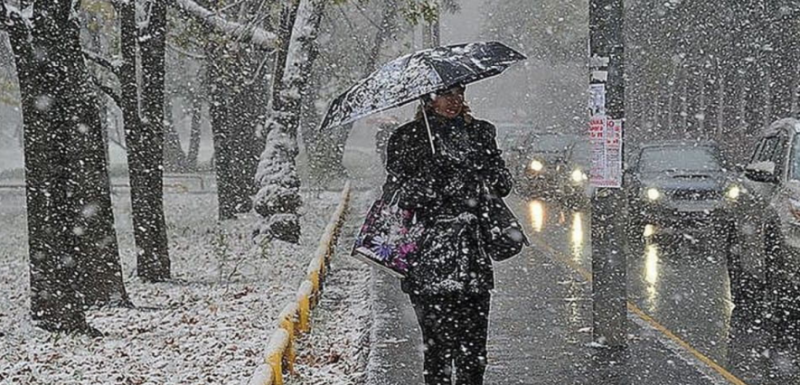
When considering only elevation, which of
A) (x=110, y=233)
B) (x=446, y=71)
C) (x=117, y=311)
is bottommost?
(x=117, y=311)

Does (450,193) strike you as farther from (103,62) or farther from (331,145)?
(331,145)

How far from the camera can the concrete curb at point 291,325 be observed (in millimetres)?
6648

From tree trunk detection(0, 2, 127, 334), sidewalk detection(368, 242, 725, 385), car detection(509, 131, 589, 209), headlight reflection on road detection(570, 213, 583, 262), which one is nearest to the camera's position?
sidewalk detection(368, 242, 725, 385)

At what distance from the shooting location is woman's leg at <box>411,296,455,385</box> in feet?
18.5

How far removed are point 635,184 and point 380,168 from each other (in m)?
24.4

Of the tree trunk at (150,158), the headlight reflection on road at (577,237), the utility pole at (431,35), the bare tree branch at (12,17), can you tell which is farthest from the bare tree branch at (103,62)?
the utility pole at (431,35)

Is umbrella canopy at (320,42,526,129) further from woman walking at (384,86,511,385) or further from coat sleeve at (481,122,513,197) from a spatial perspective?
coat sleeve at (481,122,513,197)

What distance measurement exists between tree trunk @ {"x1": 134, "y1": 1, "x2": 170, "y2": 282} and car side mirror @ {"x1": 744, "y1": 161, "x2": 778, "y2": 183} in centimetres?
679

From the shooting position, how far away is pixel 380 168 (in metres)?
41.0

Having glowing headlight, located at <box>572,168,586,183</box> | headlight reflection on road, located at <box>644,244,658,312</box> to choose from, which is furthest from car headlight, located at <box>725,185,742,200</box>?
glowing headlight, located at <box>572,168,586,183</box>

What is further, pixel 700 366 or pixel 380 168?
pixel 380 168

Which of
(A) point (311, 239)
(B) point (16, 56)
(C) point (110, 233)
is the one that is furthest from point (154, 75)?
(A) point (311, 239)

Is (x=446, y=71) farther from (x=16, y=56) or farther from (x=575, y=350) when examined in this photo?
(x=16, y=56)

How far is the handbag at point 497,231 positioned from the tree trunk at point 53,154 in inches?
198
